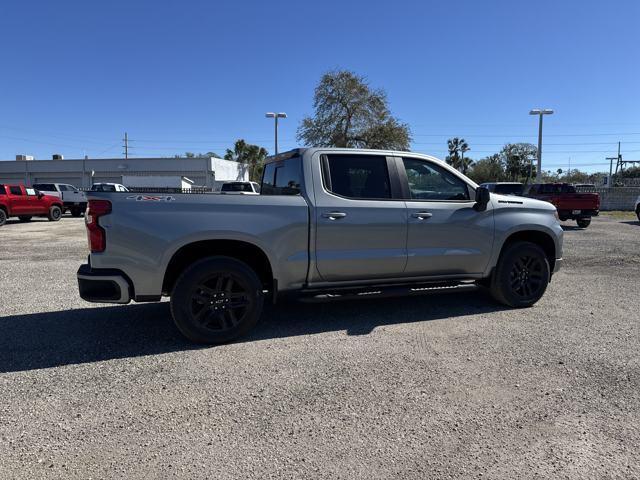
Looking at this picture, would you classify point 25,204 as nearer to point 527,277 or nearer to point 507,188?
point 527,277

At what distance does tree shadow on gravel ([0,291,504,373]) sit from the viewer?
4.34 m

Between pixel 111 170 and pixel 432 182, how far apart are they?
172 feet

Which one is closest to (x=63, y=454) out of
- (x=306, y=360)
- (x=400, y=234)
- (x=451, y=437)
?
(x=306, y=360)

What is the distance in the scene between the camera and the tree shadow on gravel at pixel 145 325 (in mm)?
4336

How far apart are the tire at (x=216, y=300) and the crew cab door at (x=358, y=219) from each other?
79 centimetres

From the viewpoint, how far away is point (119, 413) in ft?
10.6

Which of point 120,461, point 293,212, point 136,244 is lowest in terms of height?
point 120,461

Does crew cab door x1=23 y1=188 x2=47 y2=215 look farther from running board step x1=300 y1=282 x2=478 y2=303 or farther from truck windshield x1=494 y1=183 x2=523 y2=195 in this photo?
truck windshield x1=494 y1=183 x2=523 y2=195

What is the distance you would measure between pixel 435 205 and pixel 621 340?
2382 millimetres

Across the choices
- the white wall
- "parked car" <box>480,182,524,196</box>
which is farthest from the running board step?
the white wall

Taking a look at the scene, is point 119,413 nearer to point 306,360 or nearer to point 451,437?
point 306,360

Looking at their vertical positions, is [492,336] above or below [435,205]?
below

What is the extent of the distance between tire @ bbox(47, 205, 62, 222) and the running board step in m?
20.4

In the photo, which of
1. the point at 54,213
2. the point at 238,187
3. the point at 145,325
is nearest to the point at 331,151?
the point at 145,325
